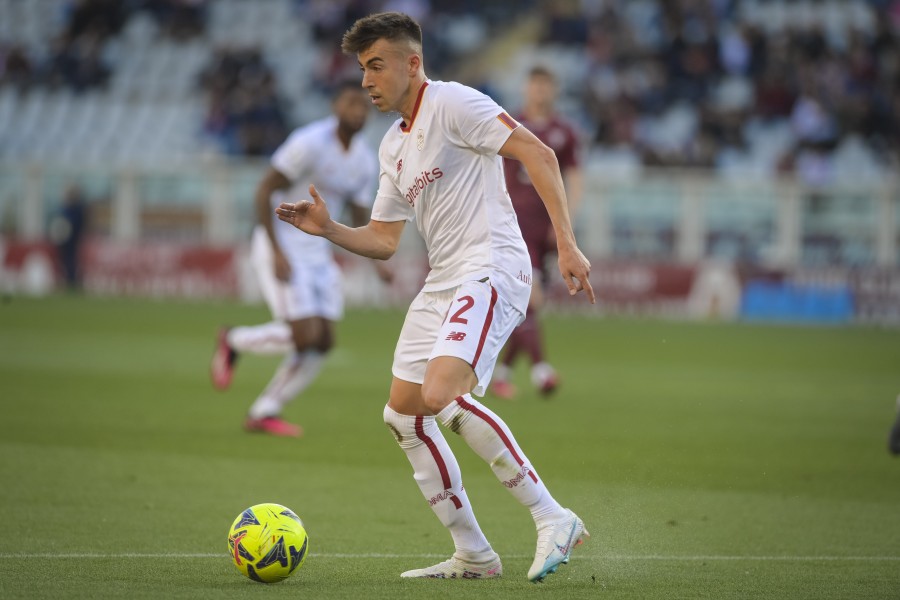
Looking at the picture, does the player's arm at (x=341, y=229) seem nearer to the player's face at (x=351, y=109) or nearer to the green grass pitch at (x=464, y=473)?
the green grass pitch at (x=464, y=473)

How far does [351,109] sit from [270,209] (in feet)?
2.96

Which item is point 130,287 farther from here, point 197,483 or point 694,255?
point 197,483

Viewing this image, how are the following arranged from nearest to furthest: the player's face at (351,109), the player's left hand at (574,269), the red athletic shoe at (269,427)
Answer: the player's left hand at (574,269)
the player's face at (351,109)
the red athletic shoe at (269,427)

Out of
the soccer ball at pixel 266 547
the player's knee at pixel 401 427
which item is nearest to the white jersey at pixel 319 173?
the player's knee at pixel 401 427

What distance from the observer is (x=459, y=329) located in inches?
207

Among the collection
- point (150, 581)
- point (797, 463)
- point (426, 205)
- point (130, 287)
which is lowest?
point (130, 287)

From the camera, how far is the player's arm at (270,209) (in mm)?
9727

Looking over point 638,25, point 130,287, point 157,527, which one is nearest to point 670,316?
point 638,25

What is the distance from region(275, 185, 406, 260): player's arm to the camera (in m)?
5.37

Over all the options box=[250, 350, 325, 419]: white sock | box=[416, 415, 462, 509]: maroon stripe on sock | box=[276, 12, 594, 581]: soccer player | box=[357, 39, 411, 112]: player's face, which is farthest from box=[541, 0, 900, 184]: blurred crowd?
box=[416, 415, 462, 509]: maroon stripe on sock

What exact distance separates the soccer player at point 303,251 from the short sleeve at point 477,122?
432cm

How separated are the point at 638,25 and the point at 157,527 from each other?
2359 centimetres

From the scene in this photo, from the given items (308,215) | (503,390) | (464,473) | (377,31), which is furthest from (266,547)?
(503,390)

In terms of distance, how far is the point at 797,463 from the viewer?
9141 millimetres
